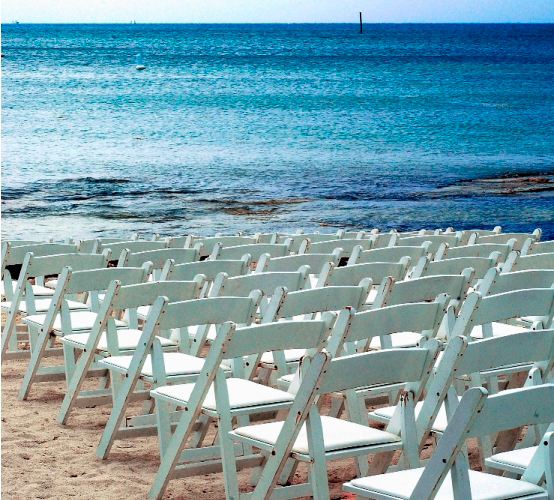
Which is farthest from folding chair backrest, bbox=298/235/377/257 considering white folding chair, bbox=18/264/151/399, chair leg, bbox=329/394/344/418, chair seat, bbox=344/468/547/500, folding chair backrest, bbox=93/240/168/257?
chair seat, bbox=344/468/547/500

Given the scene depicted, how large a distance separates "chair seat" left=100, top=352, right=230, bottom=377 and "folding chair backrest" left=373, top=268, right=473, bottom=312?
0.84 m

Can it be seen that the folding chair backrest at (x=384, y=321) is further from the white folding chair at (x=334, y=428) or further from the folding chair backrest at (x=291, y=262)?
the folding chair backrest at (x=291, y=262)

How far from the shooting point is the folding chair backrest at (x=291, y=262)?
5488mm

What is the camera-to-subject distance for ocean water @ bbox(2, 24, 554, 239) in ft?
78.2

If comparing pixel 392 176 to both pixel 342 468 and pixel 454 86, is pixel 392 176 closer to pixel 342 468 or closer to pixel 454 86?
pixel 342 468

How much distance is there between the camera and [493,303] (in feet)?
12.8

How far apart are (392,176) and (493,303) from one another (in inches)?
1137

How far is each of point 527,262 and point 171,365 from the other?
2706 mm

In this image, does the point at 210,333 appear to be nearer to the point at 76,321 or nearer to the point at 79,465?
the point at 76,321

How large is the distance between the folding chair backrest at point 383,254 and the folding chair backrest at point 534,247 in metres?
1.03

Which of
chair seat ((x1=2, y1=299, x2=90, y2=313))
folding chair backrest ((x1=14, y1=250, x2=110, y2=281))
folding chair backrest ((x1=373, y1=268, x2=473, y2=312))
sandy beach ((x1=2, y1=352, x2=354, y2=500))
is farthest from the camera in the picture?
chair seat ((x1=2, y1=299, x2=90, y2=313))

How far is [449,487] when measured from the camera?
277 cm

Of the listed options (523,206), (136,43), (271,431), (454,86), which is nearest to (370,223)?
(523,206)

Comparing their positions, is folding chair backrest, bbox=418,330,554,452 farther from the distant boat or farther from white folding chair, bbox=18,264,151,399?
the distant boat
